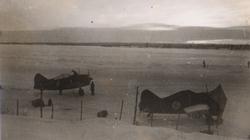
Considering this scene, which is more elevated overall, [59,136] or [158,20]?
[158,20]

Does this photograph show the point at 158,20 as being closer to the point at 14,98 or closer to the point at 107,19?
the point at 107,19

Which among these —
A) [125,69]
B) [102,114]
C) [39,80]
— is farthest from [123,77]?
[39,80]

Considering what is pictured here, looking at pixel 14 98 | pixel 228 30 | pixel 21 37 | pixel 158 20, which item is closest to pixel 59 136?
pixel 14 98

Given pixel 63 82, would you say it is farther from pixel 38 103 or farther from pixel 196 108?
pixel 196 108

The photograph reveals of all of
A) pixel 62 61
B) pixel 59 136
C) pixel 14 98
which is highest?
pixel 62 61

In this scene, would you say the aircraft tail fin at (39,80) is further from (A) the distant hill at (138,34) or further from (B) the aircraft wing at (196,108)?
(B) the aircraft wing at (196,108)

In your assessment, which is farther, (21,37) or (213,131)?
(21,37)
